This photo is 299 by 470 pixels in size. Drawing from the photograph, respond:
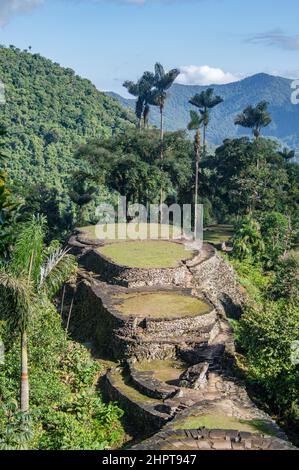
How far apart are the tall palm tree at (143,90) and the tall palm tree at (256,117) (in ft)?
23.6

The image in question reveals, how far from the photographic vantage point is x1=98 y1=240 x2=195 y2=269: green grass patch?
25641mm

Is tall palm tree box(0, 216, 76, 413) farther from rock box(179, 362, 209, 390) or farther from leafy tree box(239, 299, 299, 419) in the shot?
leafy tree box(239, 299, 299, 419)

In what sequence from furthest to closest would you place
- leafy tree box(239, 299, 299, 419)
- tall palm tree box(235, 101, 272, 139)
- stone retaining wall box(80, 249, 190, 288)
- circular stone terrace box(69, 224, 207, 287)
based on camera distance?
tall palm tree box(235, 101, 272, 139)
circular stone terrace box(69, 224, 207, 287)
stone retaining wall box(80, 249, 190, 288)
leafy tree box(239, 299, 299, 419)

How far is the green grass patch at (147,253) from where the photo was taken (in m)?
25.6

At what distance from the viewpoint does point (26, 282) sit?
13289 millimetres

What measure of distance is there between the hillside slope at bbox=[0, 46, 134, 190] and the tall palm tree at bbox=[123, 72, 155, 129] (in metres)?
9.32

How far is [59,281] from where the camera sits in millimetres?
14297

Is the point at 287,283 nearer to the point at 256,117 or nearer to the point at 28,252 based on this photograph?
the point at 28,252

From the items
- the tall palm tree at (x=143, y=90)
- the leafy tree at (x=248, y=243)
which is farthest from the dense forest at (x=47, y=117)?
the leafy tree at (x=248, y=243)

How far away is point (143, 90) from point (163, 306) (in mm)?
28289

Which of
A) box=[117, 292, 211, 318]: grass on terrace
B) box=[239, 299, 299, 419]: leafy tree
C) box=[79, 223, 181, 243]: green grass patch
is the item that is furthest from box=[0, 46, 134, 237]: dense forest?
box=[239, 299, 299, 419]: leafy tree

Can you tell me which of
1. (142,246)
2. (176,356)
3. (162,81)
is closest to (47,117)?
(162,81)
